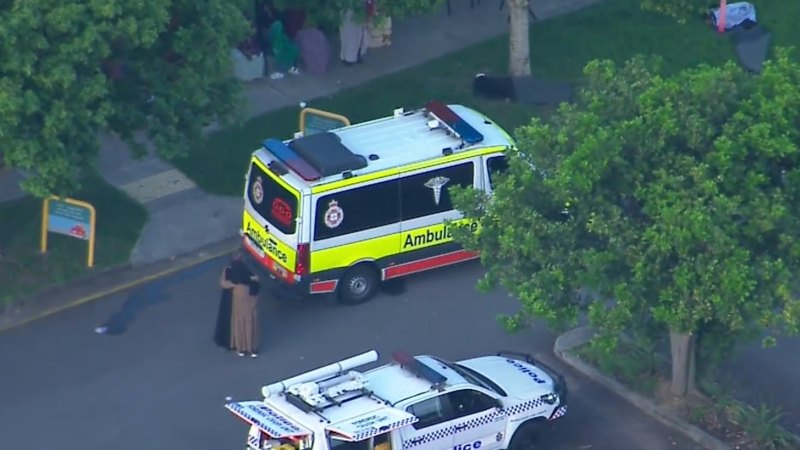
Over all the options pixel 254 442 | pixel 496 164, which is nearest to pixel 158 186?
pixel 496 164

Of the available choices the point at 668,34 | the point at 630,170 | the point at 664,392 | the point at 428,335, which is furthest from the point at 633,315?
the point at 668,34

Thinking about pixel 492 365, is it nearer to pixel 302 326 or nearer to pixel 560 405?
pixel 560 405

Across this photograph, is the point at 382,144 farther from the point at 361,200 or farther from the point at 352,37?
the point at 352,37

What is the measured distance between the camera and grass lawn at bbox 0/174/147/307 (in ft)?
71.6

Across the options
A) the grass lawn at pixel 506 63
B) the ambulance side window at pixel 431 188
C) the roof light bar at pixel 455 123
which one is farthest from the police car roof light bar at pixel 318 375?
the grass lawn at pixel 506 63

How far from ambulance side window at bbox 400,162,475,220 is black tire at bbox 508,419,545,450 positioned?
412 centimetres

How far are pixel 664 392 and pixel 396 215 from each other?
163 inches

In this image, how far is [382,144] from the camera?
2173 cm

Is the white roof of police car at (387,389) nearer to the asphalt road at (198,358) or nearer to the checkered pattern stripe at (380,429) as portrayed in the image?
the checkered pattern stripe at (380,429)

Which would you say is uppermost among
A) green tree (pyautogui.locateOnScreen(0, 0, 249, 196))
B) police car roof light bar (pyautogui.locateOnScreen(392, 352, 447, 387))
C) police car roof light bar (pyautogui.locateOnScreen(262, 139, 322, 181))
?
green tree (pyautogui.locateOnScreen(0, 0, 249, 196))

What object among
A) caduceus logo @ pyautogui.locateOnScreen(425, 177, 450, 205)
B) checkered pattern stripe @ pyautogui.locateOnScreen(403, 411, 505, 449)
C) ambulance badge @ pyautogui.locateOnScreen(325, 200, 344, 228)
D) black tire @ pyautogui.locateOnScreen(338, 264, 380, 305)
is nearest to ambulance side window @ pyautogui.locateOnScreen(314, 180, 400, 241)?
ambulance badge @ pyautogui.locateOnScreen(325, 200, 344, 228)

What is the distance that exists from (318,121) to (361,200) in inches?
125

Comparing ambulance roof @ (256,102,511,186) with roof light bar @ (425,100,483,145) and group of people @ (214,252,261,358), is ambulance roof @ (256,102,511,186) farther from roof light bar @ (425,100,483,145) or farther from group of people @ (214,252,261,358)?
group of people @ (214,252,261,358)

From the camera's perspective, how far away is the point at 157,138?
20891mm
